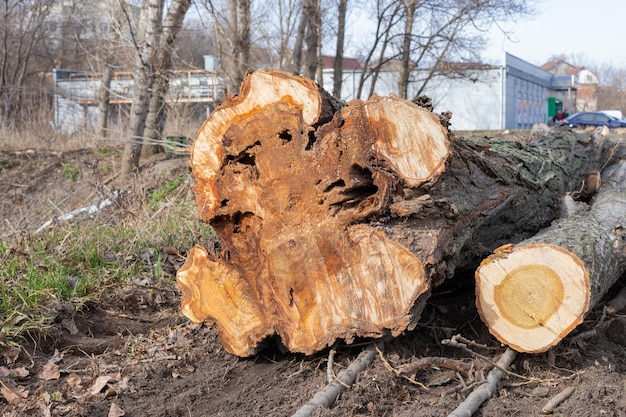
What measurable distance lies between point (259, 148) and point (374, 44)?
10468 millimetres

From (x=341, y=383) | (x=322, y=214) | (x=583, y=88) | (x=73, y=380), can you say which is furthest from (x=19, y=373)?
(x=583, y=88)

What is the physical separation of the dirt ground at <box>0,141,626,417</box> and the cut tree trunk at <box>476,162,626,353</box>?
26cm

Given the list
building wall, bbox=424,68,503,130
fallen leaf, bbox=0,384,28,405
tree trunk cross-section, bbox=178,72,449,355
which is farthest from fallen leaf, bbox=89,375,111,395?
building wall, bbox=424,68,503,130

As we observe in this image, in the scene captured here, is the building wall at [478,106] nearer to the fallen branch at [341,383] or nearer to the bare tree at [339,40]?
the bare tree at [339,40]

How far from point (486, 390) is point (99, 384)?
202 cm

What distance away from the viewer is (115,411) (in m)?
3.00

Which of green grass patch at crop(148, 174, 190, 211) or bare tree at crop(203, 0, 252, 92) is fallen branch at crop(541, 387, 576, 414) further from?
bare tree at crop(203, 0, 252, 92)

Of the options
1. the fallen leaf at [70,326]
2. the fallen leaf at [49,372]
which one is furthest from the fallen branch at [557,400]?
the fallen leaf at [70,326]

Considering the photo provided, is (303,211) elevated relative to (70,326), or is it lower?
elevated

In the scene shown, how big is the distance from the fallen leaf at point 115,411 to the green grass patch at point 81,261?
97 centimetres

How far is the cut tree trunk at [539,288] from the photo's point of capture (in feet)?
10.3

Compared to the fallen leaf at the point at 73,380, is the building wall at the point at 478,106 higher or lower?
higher

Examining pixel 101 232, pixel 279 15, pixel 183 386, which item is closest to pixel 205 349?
pixel 183 386

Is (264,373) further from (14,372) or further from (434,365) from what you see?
(14,372)
